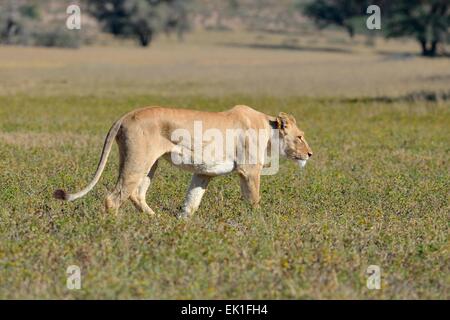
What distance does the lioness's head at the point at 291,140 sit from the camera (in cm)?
1080

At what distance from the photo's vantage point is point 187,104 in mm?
29516

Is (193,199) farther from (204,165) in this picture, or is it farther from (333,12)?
(333,12)

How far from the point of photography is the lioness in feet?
31.9

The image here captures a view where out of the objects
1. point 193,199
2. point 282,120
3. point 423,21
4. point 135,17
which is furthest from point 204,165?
point 135,17

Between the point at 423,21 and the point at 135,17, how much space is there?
2567cm

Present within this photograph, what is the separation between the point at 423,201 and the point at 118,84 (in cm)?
2844

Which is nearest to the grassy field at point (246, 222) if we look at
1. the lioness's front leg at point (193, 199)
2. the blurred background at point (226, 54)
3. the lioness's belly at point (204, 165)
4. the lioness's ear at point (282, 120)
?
the lioness's front leg at point (193, 199)

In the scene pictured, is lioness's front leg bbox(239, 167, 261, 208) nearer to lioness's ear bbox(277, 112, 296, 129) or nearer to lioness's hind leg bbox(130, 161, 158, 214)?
lioness's ear bbox(277, 112, 296, 129)

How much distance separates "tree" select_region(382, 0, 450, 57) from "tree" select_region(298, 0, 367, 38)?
21024 mm

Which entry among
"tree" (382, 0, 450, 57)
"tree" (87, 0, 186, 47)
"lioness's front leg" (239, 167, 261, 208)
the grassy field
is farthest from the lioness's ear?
"tree" (87, 0, 186, 47)

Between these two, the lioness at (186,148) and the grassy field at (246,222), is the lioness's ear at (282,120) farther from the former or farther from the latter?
the grassy field at (246,222)

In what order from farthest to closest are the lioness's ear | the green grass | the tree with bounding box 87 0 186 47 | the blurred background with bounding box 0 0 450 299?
1. the tree with bounding box 87 0 186 47
2. the lioness's ear
3. the blurred background with bounding box 0 0 450 299
4. the green grass
